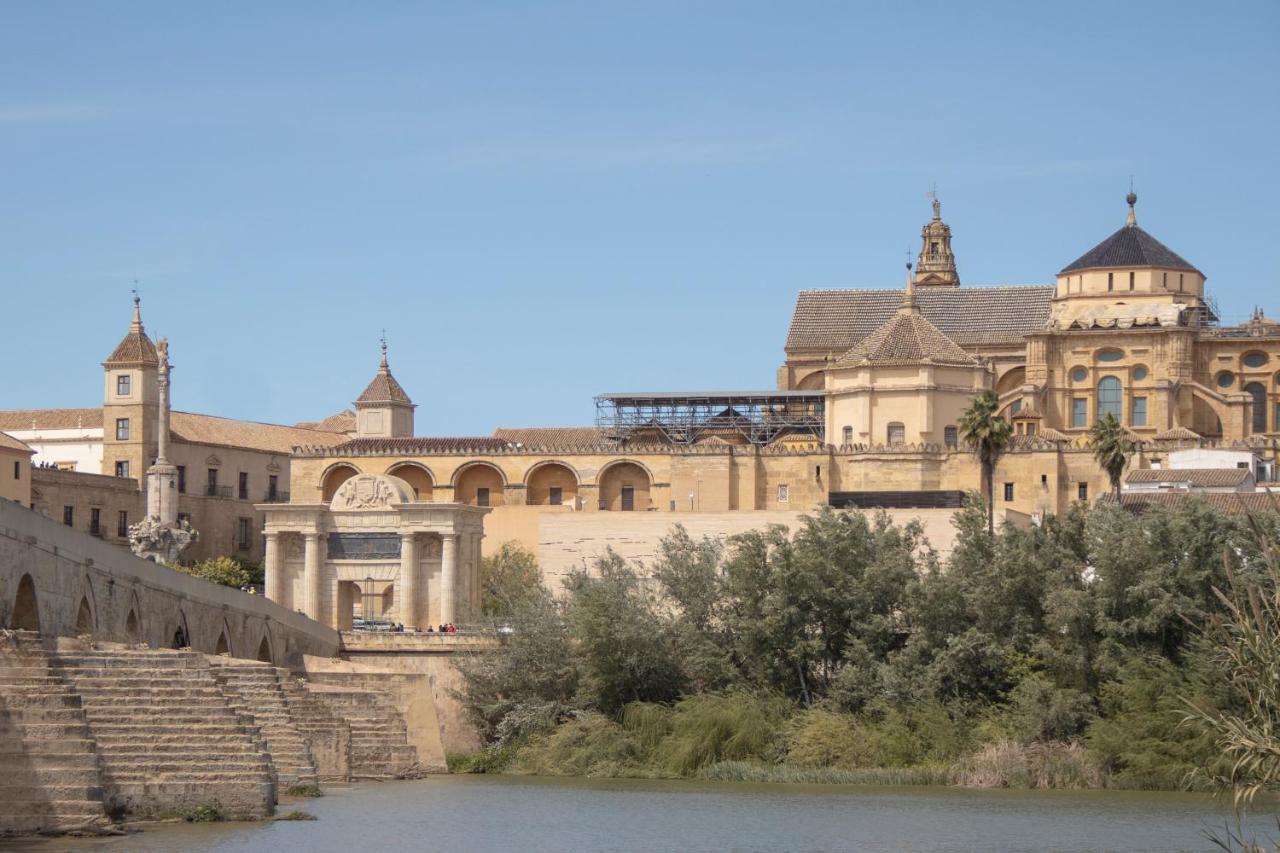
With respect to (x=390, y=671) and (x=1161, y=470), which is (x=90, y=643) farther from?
(x=1161, y=470)

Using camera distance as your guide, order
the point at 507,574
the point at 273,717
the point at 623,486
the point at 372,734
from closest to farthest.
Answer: the point at 273,717
the point at 372,734
the point at 507,574
the point at 623,486

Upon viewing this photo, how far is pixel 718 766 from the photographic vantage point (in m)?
53.7

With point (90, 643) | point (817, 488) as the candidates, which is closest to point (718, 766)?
point (90, 643)

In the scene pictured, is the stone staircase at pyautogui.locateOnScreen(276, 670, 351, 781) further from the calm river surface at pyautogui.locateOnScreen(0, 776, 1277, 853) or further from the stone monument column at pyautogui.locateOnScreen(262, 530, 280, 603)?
the stone monument column at pyautogui.locateOnScreen(262, 530, 280, 603)

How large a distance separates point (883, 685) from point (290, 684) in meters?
13.9

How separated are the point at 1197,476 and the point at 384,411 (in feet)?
103

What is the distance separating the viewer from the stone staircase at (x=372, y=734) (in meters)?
49.5

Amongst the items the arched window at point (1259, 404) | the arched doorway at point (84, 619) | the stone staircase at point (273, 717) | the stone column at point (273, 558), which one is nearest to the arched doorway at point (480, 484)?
the stone column at point (273, 558)

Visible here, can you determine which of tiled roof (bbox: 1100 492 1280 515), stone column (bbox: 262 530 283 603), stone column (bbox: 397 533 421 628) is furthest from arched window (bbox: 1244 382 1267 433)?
stone column (bbox: 262 530 283 603)

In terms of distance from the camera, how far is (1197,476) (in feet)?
265

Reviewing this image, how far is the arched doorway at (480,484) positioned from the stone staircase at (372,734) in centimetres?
3797

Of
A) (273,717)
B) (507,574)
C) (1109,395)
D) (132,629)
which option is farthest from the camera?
(1109,395)

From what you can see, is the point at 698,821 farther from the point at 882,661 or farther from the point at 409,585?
the point at 409,585

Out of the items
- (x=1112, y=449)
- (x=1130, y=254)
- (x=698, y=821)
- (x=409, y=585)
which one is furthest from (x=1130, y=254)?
(x=698, y=821)
